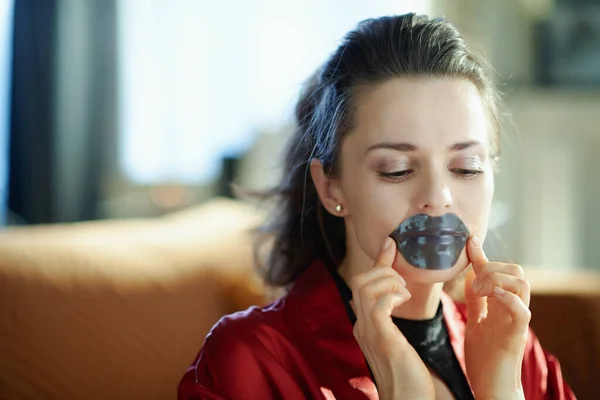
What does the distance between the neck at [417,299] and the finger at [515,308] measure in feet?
0.60

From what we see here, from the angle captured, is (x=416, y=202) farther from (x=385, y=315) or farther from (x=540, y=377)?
(x=540, y=377)

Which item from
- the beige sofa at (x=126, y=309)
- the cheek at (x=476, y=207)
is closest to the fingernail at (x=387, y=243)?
the cheek at (x=476, y=207)

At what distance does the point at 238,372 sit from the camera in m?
1.16

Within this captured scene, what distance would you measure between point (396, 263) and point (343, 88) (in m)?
0.32

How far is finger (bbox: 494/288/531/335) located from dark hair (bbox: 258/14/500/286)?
348mm

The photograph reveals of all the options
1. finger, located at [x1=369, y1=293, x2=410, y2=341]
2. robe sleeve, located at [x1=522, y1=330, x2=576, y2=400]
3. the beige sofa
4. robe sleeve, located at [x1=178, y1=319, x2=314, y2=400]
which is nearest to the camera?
finger, located at [x1=369, y1=293, x2=410, y2=341]

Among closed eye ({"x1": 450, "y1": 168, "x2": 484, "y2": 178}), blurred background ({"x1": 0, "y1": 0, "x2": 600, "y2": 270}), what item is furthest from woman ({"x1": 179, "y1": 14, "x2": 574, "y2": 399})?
blurred background ({"x1": 0, "y1": 0, "x2": 600, "y2": 270})

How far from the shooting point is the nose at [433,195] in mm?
1072

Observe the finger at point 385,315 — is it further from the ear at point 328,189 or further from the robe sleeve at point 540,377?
the robe sleeve at point 540,377

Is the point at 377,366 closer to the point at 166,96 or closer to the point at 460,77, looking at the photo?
the point at 460,77

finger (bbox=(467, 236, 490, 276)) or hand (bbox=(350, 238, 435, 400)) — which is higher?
finger (bbox=(467, 236, 490, 276))

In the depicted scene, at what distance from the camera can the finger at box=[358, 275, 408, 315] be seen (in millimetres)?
1040

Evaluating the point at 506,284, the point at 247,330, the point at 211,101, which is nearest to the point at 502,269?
the point at 506,284

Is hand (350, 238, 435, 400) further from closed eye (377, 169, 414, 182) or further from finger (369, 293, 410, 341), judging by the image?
closed eye (377, 169, 414, 182)
